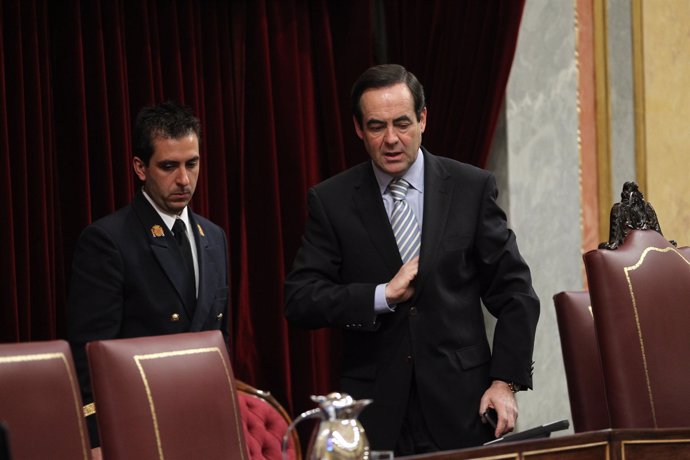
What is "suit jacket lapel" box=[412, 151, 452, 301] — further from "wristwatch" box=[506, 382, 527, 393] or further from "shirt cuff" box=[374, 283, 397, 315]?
"wristwatch" box=[506, 382, 527, 393]

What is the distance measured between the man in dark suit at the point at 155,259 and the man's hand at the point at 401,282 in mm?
679

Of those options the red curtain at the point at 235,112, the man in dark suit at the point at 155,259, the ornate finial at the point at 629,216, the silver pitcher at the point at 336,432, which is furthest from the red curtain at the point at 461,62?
the silver pitcher at the point at 336,432

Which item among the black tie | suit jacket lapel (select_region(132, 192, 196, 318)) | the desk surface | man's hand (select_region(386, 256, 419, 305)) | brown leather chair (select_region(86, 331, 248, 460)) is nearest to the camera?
the desk surface

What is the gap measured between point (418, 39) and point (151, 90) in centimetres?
124

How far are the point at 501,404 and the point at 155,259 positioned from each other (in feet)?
3.54

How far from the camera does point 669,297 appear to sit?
9.49 ft

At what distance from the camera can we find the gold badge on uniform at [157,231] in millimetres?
3309

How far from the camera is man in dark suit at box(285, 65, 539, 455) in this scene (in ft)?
9.62

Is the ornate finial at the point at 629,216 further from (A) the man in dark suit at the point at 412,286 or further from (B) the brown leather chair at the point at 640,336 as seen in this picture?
(A) the man in dark suit at the point at 412,286

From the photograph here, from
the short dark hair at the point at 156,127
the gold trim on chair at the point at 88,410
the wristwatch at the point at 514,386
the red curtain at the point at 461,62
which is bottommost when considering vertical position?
the wristwatch at the point at 514,386

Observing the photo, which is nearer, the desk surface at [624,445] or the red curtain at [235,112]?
the desk surface at [624,445]

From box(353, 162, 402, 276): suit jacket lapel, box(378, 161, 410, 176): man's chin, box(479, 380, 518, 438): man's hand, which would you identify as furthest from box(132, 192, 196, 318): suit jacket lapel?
box(479, 380, 518, 438): man's hand

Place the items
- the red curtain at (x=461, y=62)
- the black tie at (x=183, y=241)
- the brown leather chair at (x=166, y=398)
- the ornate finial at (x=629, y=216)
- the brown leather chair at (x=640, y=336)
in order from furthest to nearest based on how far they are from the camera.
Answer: the red curtain at (x=461, y=62)
the black tie at (x=183, y=241)
the ornate finial at (x=629, y=216)
the brown leather chair at (x=640, y=336)
the brown leather chair at (x=166, y=398)

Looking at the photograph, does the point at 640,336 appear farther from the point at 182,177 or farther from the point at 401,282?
the point at 182,177
